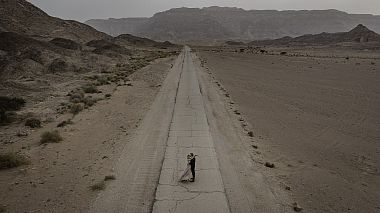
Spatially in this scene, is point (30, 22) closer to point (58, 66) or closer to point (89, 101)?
point (58, 66)

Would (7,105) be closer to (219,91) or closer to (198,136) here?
(198,136)

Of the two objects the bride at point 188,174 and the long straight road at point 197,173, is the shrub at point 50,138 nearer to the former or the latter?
the long straight road at point 197,173

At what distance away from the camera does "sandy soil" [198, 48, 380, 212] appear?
1270 centimetres

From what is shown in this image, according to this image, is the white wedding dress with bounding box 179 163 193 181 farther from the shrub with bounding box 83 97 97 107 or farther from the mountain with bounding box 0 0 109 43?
the mountain with bounding box 0 0 109 43

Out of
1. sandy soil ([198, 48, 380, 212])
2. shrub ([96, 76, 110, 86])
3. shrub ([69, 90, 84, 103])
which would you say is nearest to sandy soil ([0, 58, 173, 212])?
shrub ([69, 90, 84, 103])

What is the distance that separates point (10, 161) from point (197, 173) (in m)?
7.21

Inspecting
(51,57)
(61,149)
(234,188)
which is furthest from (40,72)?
(234,188)

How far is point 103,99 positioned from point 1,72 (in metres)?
15.6

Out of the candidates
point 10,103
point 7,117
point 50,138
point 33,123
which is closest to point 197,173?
point 50,138

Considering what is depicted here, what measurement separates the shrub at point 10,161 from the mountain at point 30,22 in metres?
60.0

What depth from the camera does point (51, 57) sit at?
46.0 meters

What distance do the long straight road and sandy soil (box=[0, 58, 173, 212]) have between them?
2252 mm

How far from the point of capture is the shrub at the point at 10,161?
13.9 metres

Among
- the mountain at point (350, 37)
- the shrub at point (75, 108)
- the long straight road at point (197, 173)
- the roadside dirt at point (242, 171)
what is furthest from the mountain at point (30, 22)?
the mountain at point (350, 37)
